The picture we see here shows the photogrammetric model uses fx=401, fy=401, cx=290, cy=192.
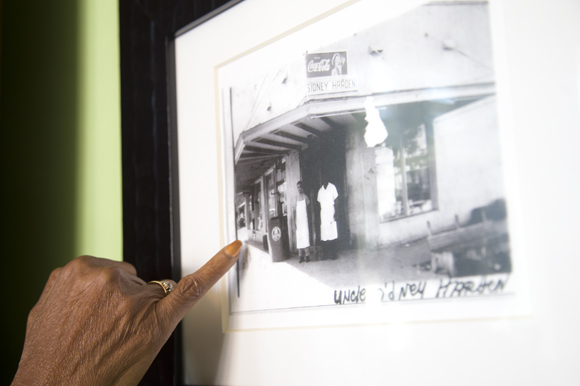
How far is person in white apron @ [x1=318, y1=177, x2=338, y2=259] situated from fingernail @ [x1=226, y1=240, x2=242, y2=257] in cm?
13

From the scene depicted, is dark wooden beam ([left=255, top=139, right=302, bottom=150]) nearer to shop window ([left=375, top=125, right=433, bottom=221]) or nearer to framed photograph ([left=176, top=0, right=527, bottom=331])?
framed photograph ([left=176, top=0, right=527, bottom=331])

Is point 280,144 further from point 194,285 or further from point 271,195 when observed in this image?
point 194,285

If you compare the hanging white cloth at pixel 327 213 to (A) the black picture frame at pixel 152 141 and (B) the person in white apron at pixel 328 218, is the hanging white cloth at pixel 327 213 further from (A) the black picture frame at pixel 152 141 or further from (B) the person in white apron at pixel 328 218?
(A) the black picture frame at pixel 152 141

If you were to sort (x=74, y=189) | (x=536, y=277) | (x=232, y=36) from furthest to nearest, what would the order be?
(x=74, y=189) → (x=232, y=36) → (x=536, y=277)

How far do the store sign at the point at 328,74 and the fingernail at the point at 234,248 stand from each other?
226 millimetres

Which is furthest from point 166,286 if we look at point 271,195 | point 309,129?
point 309,129

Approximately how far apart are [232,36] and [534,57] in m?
0.41

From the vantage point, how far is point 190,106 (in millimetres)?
668

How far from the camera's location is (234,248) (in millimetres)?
556

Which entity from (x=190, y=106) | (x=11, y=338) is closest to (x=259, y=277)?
(x=190, y=106)

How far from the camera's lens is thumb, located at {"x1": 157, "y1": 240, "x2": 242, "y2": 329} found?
55 cm

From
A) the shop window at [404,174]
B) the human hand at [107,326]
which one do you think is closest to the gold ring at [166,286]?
the human hand at [107,326]

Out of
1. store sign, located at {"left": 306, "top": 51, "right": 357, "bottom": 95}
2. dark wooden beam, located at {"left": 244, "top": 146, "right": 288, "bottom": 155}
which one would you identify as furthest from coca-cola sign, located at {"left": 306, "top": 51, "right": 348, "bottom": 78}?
dark wooden beam, located at {"left": 244, "top": 146, "right": 288, "bottom": 155}

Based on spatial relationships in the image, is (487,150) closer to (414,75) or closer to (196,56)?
(414,75)
